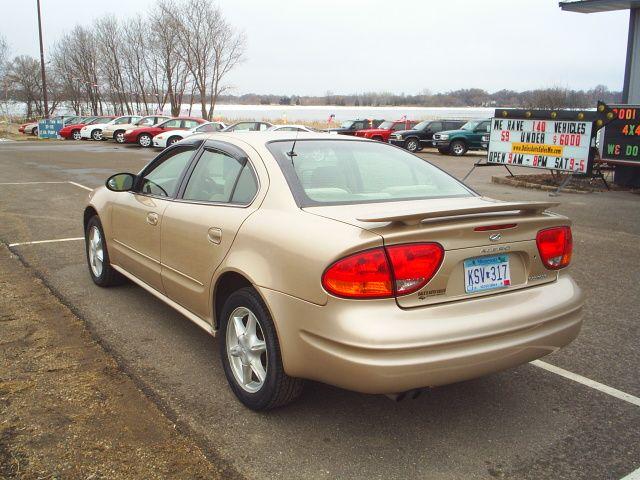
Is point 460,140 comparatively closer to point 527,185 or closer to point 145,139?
point 527,185

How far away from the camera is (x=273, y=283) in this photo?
2.96m

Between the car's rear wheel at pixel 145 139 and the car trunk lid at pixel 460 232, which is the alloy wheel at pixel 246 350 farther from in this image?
the car's rear wheel at pixel 145 139

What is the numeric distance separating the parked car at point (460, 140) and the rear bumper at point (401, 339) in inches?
960

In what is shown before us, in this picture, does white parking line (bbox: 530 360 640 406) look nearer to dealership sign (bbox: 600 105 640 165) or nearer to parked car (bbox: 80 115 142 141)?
→ dealership sign (bbox: 600 105 640 165)

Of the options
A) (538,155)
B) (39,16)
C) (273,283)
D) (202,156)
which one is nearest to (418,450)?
(273,283)

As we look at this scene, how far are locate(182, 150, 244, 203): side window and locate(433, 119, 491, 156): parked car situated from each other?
23.6 m

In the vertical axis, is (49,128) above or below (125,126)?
below

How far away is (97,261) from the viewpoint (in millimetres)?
5559

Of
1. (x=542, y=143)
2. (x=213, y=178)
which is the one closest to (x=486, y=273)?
(x=213, y=178)

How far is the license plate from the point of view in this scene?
2.89m

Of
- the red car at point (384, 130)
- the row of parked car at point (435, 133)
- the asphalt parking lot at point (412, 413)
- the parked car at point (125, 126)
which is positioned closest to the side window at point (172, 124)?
the parked car at point (125, 126)

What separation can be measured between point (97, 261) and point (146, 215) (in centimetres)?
145

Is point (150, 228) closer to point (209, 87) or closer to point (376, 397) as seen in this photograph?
point (376, 397)

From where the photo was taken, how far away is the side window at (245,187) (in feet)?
11.4
